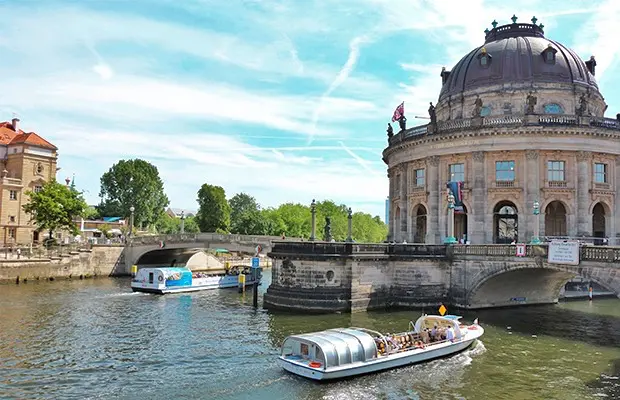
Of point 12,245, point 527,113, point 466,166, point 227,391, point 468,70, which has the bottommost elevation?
point 227,391

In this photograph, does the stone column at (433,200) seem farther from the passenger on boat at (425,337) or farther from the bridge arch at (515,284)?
the passenger on boat at (425,337)

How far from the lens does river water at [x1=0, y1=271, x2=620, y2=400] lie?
874 inches

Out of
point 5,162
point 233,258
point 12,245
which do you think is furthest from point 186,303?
point 233,258

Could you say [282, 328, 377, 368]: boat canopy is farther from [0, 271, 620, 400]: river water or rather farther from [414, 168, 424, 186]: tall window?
[414, 168, 424, 186]: tall window

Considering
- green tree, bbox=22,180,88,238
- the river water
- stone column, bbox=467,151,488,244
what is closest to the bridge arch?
the river water

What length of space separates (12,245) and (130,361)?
2068 inches

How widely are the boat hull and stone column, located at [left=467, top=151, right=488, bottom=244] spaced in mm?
20297

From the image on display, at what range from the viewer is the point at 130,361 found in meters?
25.9

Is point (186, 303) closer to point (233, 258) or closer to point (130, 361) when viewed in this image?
point (130, 361)

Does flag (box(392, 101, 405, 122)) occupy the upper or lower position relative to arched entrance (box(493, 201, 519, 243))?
upper

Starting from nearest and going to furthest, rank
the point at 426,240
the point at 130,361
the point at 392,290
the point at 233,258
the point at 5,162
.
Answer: the point at 130,361
the point at 392,290
the point at 426,240
the point at 5,162
the point at 233,258

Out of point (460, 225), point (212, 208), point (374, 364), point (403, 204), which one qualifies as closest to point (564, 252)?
point (374, 364)

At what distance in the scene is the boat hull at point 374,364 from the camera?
2311cm

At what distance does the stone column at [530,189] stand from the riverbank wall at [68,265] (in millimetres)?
47548
